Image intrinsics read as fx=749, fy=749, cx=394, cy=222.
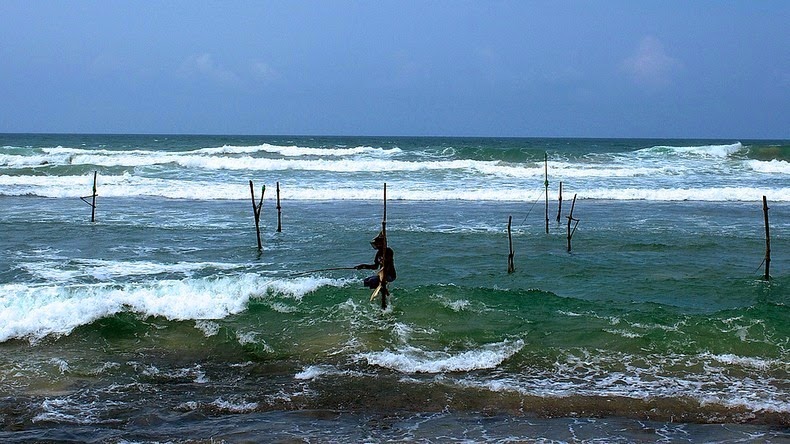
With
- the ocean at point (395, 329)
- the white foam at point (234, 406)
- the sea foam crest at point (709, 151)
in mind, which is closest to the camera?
the ocean at point (395, 329)

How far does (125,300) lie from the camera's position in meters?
11.9

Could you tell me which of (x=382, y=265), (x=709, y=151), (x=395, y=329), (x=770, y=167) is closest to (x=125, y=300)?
(x=382, y=265)

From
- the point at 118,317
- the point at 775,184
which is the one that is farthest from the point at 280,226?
the point at 775,184

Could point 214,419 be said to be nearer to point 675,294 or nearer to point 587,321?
point 587,321

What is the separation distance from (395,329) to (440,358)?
1.41 metres

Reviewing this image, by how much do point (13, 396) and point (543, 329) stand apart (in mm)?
7059

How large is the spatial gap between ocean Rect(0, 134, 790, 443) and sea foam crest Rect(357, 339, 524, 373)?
4cm

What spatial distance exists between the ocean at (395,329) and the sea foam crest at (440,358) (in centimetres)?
4

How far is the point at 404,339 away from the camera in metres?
10.8

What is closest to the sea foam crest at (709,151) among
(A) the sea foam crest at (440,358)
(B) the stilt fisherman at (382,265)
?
(B) the stilt fisherman at (382,265)

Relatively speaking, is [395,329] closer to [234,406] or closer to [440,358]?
[440,358]

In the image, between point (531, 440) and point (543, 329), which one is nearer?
point (531, 440)

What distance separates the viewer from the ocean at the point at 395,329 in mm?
7965

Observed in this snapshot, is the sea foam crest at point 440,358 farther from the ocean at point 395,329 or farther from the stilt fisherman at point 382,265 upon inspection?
the stilt fisherman at point 382,265
